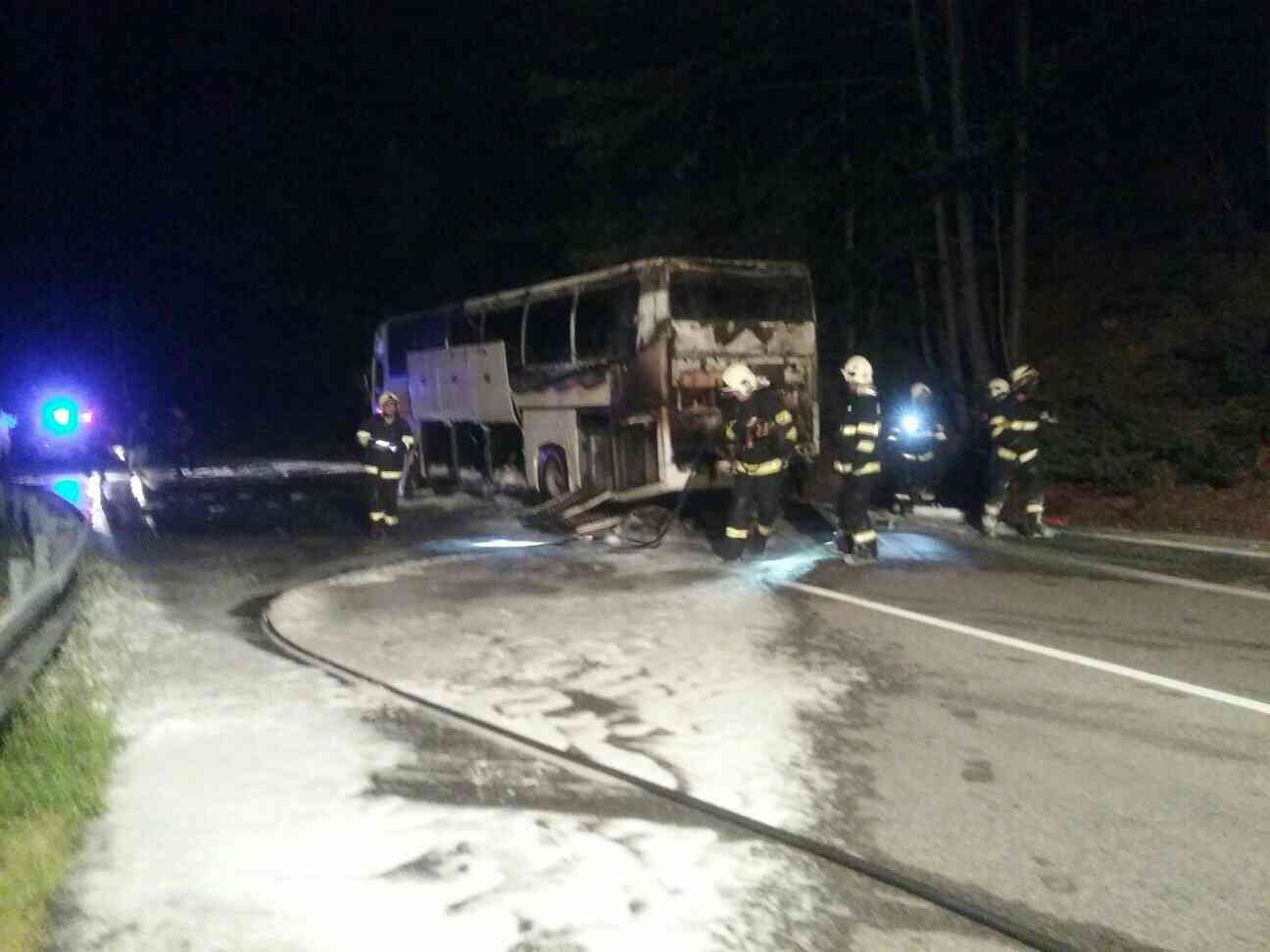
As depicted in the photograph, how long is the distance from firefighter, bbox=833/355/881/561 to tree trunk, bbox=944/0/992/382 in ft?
18.9

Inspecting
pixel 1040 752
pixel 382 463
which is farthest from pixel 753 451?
pixel 1040 752

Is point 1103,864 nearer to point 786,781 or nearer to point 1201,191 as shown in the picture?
point 786,781

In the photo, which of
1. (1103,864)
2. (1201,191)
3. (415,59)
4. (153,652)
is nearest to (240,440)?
(415,59)

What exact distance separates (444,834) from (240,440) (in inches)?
1388

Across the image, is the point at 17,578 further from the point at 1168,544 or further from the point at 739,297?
the point at 1168,544

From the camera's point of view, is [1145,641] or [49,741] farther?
[1145,641]

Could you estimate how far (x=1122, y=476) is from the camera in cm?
1380

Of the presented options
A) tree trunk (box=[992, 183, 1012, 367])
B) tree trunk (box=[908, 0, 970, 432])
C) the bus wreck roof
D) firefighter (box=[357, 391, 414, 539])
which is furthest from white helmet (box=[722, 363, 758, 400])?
tree trunk (box=[992, 183, 1012, 367])

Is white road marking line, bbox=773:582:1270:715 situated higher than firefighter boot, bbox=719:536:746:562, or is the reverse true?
firefighter boot, bbox=719:536:746:562

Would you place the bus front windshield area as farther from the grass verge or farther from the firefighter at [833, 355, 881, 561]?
the grass verge

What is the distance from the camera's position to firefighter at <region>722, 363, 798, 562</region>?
11.1 m

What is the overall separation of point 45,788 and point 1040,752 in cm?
435

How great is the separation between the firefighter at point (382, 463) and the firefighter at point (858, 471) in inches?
196

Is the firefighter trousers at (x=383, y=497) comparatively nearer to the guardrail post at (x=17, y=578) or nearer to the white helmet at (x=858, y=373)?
the white helmet at (x=858, y=373)
